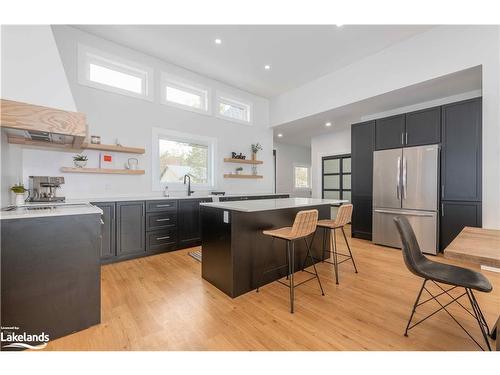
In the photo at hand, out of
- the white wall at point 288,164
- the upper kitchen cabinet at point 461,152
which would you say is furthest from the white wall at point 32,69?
the white wall at point 288,164

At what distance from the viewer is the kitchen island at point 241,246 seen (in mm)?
2240

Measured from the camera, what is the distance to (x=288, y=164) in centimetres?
830

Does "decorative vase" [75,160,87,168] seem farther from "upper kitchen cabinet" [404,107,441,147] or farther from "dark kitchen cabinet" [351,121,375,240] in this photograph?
"upper kitchen cabinet" [404,107,441,147]

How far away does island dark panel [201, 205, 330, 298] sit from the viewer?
225cm

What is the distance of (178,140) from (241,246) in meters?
3.10

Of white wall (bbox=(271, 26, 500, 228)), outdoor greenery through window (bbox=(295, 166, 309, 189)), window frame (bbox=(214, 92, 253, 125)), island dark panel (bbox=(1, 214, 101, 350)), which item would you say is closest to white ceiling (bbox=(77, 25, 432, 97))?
white wall (bbox=(271, 26, 500, 228))

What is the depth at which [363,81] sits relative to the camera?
413cm

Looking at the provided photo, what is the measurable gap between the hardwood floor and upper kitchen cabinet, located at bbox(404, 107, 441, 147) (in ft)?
7.14

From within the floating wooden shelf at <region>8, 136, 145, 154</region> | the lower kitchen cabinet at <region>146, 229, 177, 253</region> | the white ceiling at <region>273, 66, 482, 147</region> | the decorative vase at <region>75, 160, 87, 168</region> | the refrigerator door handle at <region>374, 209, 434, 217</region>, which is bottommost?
the lower kitchen cabinet at <region>146, 229, 177, 253</region>

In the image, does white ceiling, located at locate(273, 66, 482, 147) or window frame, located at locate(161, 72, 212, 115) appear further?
window frame, located at locate(161, 72, 212, 115)

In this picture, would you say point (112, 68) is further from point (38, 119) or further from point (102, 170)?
point (38, 119)

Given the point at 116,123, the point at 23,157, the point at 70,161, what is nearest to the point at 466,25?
the point at 116,123

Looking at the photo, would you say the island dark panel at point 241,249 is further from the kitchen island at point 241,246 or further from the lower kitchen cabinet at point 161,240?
the lower kitchen cabinet at point 161,240
